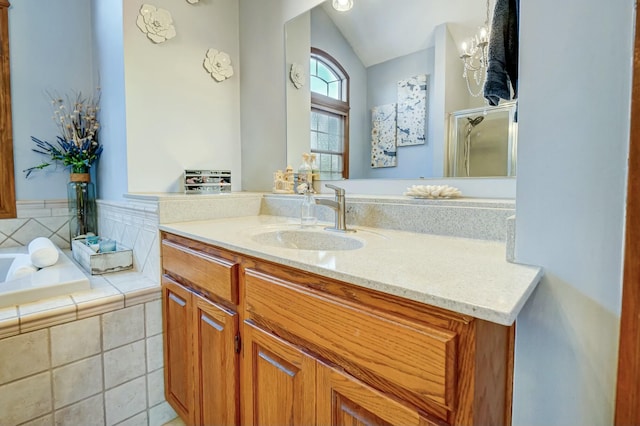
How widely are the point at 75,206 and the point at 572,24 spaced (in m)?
2.58

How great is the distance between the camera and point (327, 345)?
0.71m

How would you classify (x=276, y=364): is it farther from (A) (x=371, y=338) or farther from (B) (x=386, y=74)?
(B) (x=386, y=74)

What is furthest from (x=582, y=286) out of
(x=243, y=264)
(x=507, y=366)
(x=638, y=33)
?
(x=243, y=264)

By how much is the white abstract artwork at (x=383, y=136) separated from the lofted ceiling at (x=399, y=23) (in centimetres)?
23

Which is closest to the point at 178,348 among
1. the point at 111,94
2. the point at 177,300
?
the point at 177,300

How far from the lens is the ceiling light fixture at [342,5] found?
156 cm

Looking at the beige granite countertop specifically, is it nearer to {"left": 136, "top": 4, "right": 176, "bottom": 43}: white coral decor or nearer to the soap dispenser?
the soap dispenser

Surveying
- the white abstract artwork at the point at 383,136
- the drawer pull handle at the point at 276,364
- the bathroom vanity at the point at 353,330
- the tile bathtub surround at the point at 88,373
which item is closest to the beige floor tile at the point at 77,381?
the tile bathtub surround at the point at 88,373

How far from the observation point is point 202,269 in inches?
44.9

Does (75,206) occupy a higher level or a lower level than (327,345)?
higher

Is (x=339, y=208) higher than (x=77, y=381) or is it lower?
higher

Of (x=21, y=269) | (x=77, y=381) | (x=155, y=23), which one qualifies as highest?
(x=155, y=23)

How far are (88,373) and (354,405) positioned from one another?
115 centimetres

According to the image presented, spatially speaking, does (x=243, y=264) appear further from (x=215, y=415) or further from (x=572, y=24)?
(x=572, y=24)
